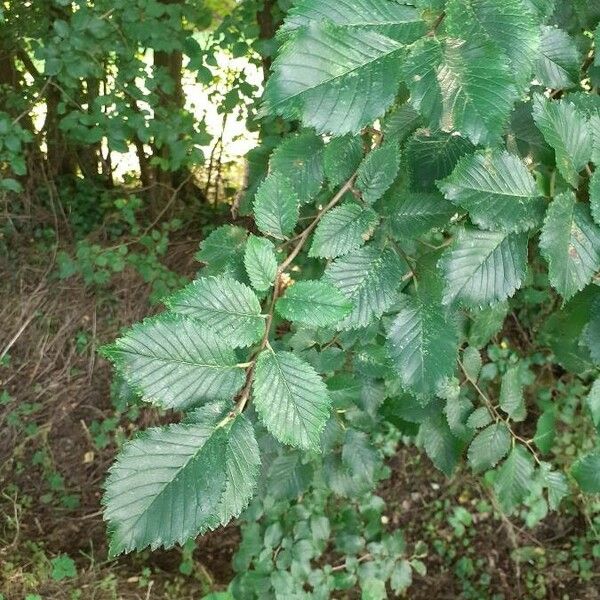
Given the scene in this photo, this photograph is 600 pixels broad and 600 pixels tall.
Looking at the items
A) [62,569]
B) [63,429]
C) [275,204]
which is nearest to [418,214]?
[275,204]

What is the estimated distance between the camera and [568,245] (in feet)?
2.03

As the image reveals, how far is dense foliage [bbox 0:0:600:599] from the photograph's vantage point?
1.73ft

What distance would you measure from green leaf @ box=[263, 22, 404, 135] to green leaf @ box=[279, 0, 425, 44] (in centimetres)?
1

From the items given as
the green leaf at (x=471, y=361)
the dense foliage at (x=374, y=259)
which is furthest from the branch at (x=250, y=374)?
the green leaf at (x=471, y=361)

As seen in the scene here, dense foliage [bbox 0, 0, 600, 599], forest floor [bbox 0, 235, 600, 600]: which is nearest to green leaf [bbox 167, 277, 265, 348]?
dense foliage [bbox 0, 0, 600, 599]

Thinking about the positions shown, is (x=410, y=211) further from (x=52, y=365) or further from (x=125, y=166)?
(x=125, y=166)

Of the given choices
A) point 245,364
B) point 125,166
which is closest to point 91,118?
point 125,166

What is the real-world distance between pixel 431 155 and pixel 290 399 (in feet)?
1.11

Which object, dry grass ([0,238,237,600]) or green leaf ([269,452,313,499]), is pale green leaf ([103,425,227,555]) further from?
dry grass ([0,238,237,600])

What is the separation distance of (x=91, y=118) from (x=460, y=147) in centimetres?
177

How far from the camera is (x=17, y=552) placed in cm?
234

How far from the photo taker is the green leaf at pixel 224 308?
2.08 ft

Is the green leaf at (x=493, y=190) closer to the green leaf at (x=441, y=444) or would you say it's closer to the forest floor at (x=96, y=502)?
the green leaf at (x=441, y=444)

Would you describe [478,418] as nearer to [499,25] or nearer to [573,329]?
[573,329]
